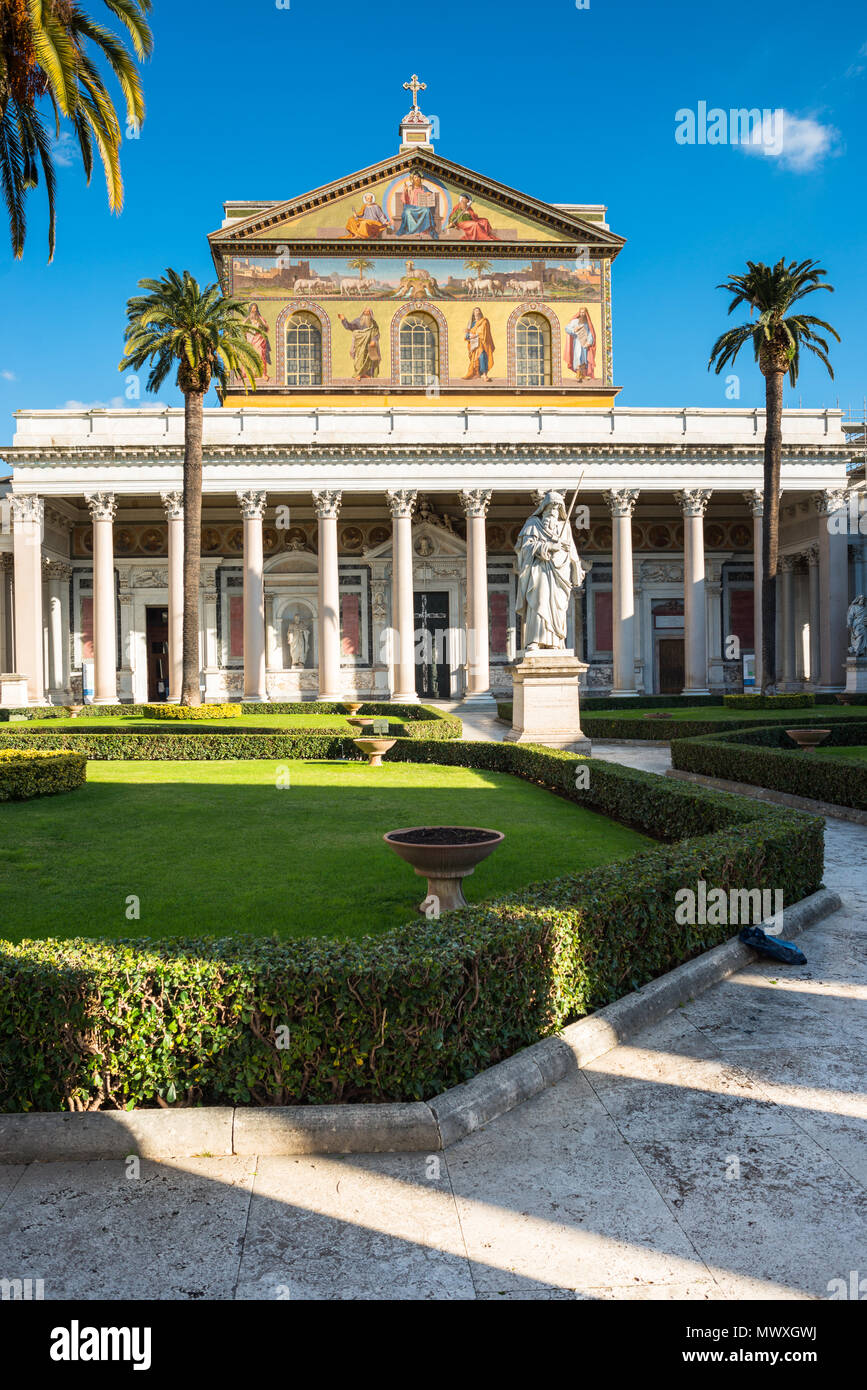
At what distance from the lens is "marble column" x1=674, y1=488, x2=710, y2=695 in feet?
118

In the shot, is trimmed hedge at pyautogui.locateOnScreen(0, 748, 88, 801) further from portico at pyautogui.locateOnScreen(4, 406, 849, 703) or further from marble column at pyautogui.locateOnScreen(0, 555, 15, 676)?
marble column at pyautogui.locateOnScreen(0, 555, 15, 676)

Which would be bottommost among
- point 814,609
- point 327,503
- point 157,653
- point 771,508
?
point 157,653

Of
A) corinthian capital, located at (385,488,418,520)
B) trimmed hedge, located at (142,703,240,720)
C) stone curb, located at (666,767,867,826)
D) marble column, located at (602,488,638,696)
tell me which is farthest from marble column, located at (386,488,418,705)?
stone curb, located at (666,767,867,826)

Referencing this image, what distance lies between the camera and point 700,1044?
5.32 m

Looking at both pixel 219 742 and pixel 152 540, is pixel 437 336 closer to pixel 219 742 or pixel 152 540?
pixel 152 540

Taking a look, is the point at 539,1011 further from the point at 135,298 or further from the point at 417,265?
the point at 417,265

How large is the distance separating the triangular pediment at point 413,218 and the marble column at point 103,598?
12317mm

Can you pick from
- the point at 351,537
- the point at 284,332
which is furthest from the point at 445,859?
the point at 284,332

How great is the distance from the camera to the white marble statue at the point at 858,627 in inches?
1331

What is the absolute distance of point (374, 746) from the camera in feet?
60.5

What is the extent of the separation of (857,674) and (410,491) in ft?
58.8

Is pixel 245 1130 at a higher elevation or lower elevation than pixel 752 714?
lower
